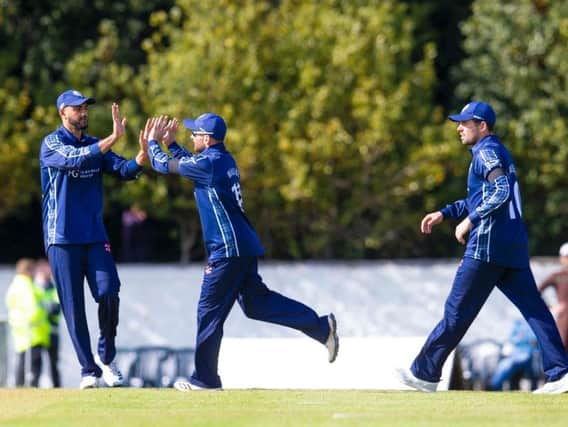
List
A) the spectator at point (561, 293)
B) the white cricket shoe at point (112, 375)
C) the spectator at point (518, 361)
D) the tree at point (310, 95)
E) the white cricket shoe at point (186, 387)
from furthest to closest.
→ the tree at point (310, 95) < the spectator at point (518, 361) < the spectator at point (561, 293) < the white cricket shoe at point (112, 375) < the white cricket shoe at point (186, 387)

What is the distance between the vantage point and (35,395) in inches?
443

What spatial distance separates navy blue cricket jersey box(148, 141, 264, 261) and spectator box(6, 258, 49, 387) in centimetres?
847

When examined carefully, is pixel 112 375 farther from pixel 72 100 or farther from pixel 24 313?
pixel 24 313

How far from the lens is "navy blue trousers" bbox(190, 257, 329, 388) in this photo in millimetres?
11195

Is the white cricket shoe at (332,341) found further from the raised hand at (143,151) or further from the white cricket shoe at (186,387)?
the raised hand at (143,151)

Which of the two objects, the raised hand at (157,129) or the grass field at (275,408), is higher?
the raised hand at (157,129)

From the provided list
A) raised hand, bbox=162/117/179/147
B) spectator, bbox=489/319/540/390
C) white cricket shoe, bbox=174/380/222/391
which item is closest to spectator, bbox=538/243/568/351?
spectator, bbox=489/319/540/390

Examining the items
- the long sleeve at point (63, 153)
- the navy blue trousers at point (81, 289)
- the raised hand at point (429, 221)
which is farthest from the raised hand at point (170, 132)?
the raised hand at point (429, 221)

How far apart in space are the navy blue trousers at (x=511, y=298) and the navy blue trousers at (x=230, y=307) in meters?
1.03

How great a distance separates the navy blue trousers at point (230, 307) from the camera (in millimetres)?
11195

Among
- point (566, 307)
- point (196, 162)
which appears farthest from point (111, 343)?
point (566, 307)

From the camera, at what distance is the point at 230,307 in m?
11.3

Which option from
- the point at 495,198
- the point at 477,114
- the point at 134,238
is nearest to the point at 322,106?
the point at 134,238

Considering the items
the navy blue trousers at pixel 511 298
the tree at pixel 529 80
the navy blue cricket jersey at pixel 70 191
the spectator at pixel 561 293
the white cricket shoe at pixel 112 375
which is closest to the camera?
the navy blue trousers at pixel 511 298
